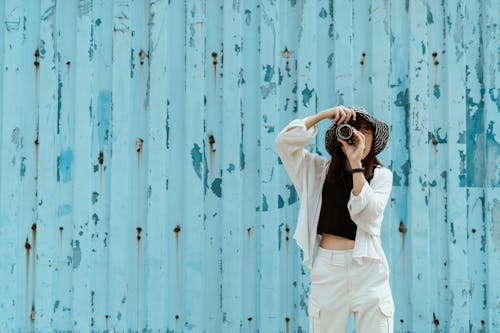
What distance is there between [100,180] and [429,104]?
6.42 feet

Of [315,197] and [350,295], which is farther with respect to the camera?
[315,197]

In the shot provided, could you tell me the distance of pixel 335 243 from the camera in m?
2.65

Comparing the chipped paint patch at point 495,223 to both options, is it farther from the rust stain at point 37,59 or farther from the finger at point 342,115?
the rust stain at point 37,59

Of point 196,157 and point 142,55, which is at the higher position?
point 142,55

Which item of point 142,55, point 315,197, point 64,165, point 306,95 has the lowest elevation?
point 315,197

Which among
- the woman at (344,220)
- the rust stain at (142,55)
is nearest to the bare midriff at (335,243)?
the woman at (344,220)

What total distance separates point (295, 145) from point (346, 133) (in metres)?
0.24

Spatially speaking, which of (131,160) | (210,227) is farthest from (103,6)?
(210,227)

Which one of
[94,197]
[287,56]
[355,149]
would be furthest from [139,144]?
[355,149]

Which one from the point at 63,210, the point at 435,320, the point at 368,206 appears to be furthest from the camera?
the point at 63,210

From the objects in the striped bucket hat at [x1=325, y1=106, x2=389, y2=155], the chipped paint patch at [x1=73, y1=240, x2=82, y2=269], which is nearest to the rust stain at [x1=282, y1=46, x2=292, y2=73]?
the striped bucket hat at [x1=325, y1=106, x2=389, y2=155]

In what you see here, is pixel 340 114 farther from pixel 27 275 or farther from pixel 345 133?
pixel 27 275

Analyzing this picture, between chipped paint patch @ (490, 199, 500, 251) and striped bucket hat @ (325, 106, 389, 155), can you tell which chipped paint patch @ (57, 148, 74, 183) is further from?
chipped paint patch @ (490, 199, 500, 251)

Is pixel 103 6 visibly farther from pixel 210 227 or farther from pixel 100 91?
pixel 210 227
